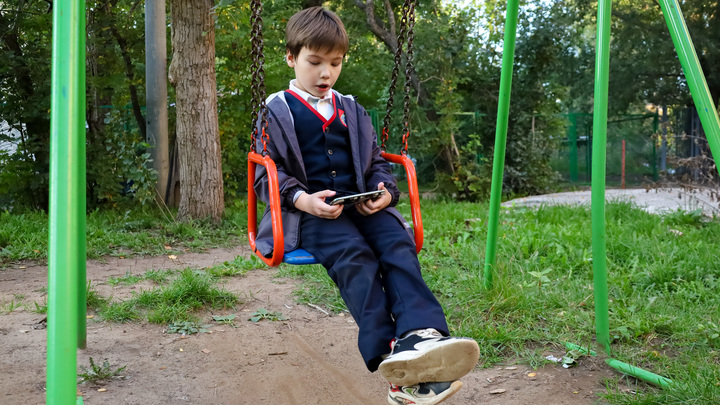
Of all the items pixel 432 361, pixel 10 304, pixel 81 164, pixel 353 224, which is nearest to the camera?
pixel 432 361

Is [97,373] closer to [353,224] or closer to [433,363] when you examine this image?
[353,224]

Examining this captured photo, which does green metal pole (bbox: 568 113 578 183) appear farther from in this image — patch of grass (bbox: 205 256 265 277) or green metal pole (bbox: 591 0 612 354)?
green metal pole (bbox: 591 0 612 354)

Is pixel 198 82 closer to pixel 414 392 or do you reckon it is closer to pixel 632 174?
pixel 414 392

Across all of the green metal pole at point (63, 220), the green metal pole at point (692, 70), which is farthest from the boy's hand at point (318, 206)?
the green metal pole at point (692, 70)

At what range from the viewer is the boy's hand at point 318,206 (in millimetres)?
2066

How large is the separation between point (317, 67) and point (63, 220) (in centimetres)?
131

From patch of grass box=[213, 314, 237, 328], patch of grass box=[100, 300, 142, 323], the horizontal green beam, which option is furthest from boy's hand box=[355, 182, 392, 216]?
patch of grass box=[100, 300, 142, 323]

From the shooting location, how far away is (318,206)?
2.08 meters

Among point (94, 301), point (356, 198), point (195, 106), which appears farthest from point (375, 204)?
point (195, 106)

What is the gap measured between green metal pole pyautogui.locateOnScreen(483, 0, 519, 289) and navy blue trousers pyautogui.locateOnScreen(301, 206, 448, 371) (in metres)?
0.96

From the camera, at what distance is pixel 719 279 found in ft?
11.4

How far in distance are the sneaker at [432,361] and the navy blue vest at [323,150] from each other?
2.55ft

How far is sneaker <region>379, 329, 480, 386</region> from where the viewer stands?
1.71m

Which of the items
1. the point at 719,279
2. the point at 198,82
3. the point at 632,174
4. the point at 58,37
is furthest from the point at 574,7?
the point at 58,37
